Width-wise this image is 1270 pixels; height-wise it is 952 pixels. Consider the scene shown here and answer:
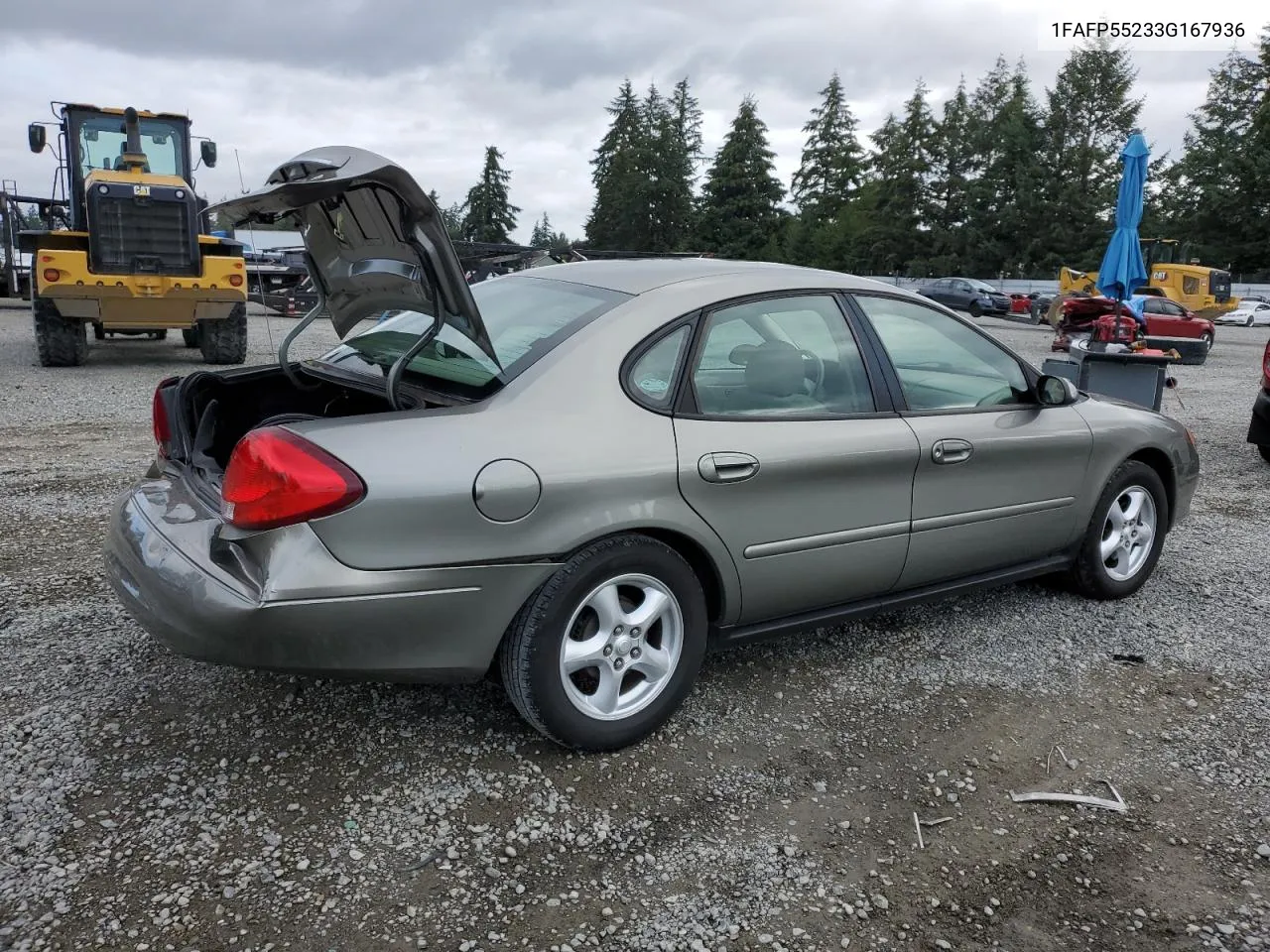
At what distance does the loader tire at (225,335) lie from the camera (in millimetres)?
11891

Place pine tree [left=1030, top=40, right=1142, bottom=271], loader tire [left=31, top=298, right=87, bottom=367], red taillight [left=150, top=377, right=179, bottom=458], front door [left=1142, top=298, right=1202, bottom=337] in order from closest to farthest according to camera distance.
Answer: red taillight [left=150, top=377, right=179, bottom=458]
loader tire [left=31, top=298, right=87, bottom=367]
front door [left=1142, top=298, right=1202, bottom=337]
pine tree [left=1030, top=40, right=1142, bottom=271]

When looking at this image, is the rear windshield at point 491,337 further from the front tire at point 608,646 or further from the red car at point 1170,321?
the red car at point 1170,321

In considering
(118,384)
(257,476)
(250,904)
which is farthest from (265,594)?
(118,384)

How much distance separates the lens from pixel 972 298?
34719 mm

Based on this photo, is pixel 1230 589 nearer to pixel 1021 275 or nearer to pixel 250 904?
pixel 250 904

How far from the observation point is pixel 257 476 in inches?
95.3

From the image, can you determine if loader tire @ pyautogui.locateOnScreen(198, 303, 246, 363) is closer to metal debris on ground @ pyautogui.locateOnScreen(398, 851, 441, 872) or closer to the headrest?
the headrest

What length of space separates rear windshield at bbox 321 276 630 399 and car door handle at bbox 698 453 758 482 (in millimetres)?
557

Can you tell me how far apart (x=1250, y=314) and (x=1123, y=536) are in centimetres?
3865

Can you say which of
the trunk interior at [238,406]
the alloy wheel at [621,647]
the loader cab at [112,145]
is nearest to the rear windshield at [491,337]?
the trunk interior at [238,406]

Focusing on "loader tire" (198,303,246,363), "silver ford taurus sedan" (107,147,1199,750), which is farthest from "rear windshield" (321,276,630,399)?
"loader tire" (198,303,246,363)

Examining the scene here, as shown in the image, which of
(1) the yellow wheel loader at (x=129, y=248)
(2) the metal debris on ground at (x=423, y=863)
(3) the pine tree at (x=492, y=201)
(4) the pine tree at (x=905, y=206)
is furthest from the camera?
(3) the pine tree at (x=492, y=201)

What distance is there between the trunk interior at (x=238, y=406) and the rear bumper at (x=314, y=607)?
0.49 meters

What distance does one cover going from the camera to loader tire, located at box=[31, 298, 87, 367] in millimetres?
11094
